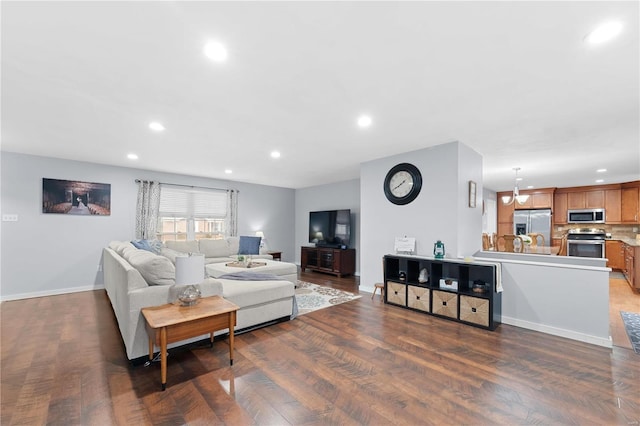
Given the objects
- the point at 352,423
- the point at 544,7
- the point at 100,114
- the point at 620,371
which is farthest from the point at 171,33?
the point at 620,371

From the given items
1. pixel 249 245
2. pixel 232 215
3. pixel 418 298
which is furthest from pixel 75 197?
pixel 418 298

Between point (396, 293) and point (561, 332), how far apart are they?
1.92 m

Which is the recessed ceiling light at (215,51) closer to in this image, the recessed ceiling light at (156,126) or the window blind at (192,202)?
the recessed ceiling light at (156,126)

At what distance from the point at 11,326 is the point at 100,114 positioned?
2875 mm

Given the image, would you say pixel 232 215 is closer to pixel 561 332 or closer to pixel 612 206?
pixel 561 332

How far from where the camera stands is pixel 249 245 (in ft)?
22.4

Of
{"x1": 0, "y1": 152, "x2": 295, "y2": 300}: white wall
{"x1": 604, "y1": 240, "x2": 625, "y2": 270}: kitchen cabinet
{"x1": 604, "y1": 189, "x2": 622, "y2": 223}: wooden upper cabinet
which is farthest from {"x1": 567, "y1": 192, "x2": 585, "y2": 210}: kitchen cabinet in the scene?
{"x1": 0, "y1": 152, "x2": 295, "y2": 300}: white wall

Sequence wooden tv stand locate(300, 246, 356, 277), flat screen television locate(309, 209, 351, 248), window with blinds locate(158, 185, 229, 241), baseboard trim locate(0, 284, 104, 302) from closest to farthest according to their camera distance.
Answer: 1. baseboard trim locate(0, 284, 104, 302)
2. window with blinds locate(158, 185, 229, 241)
3. wooden tv stand locate(300, 246, 356, 277)
4. flat screen television locate(309, 209, 351, 248)

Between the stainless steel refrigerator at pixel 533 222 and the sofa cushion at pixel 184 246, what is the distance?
Result: 9.16m

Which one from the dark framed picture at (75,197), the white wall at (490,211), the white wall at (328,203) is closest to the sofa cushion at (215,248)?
the dark framed picture at (75,197)

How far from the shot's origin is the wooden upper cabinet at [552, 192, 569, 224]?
7.84 metres

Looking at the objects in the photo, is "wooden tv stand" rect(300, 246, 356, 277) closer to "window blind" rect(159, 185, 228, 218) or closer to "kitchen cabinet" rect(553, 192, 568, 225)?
"window blind" rect(159, 185, 228, 218)

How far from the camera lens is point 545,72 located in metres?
2.12

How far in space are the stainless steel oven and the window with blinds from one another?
933cm
